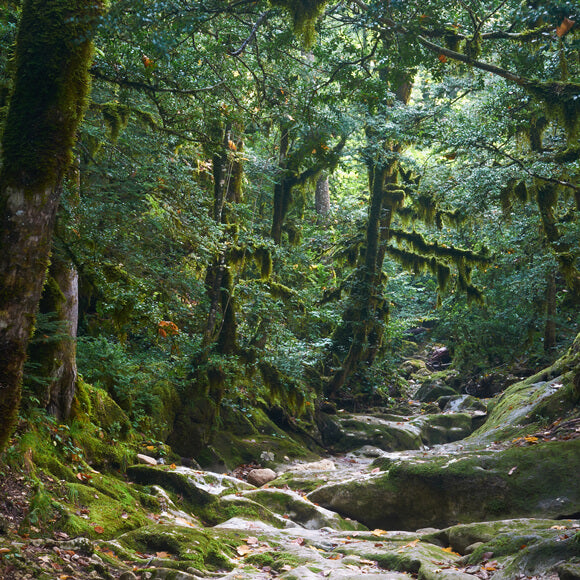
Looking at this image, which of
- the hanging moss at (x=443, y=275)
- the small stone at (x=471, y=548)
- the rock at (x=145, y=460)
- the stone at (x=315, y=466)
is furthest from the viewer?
the hanging moss at (x=443, y=275)

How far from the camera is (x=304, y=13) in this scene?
22.7 ft

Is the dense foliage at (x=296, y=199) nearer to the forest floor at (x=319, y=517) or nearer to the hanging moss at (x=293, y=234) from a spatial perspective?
the hanging moss at (x=293, y=234)

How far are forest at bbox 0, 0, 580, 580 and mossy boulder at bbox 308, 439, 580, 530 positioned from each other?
0.11 feet

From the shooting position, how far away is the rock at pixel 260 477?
921 centimetres

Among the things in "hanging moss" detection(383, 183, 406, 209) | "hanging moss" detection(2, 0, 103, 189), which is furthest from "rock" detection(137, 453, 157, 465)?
"hanging moss" detection(383, 183, 406, 209)

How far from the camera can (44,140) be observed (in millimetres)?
3814

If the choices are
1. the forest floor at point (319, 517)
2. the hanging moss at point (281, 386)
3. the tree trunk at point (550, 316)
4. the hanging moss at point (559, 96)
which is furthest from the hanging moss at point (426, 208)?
the hanging moss at point (559, 96)

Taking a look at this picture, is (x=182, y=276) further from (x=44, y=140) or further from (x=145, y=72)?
(x=44, y=140)

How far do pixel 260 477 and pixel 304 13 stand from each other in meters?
7.51

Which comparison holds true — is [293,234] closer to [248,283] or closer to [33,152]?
[248,283]

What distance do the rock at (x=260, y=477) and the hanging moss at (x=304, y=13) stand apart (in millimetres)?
7103

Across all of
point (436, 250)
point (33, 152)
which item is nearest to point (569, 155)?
point (436, 250)

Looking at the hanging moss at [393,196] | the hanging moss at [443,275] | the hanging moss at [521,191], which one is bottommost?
the hanging moss at [443,275]

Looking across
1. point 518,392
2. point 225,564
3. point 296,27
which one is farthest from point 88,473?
point 518,392
